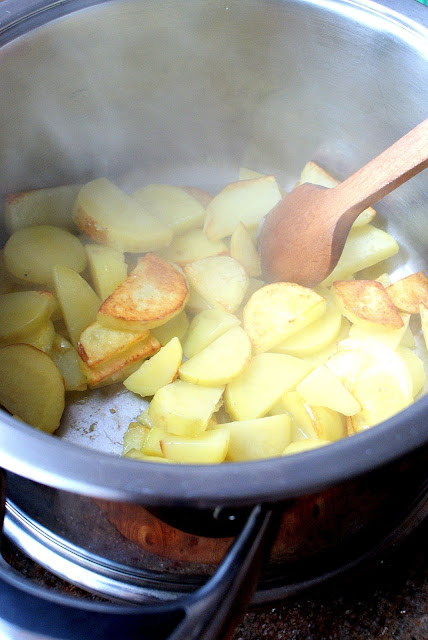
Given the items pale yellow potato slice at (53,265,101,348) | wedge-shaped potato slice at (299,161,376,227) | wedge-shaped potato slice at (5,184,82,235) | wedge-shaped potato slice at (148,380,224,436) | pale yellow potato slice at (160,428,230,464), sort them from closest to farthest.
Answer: pale yellow potato slice at (160,428,230,464) → wedge-shaped potato slice at (148,380,224,436) → pale yellow potato slice at (53,265,101,348) → wedge-shaped potato slice at (5,184,82,235) → wedge-shaped potato slice at (299,161,376,227)

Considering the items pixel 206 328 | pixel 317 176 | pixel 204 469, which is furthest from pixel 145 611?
pixel 317 176

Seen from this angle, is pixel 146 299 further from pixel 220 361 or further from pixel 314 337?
pixel 314 337

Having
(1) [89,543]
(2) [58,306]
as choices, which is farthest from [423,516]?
(2) [58,306]

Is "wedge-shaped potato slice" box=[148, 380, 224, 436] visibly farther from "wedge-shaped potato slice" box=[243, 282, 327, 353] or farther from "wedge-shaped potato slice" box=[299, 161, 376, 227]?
"wedge-shaped potato slice" box=[299, 161, 376, 227]

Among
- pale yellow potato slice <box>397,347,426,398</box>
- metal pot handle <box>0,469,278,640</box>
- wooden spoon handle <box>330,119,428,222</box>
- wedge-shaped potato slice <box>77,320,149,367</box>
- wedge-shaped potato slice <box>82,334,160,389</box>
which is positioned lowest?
wedge-shaped potato slice <box>82,334,160,389</box>

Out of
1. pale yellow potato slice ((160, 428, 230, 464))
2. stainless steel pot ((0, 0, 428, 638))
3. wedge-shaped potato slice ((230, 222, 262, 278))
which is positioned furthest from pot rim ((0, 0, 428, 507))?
wedge-shaped potato slice ((230, 222, 262, 278))

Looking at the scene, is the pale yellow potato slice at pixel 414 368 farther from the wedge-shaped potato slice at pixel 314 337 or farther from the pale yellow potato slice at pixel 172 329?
the pale yellow potato slice at pixel 172 329

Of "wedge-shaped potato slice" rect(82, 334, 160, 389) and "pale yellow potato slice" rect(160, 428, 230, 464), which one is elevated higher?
"pale yellow potato slice" rect(160, 428, 230, 464)
